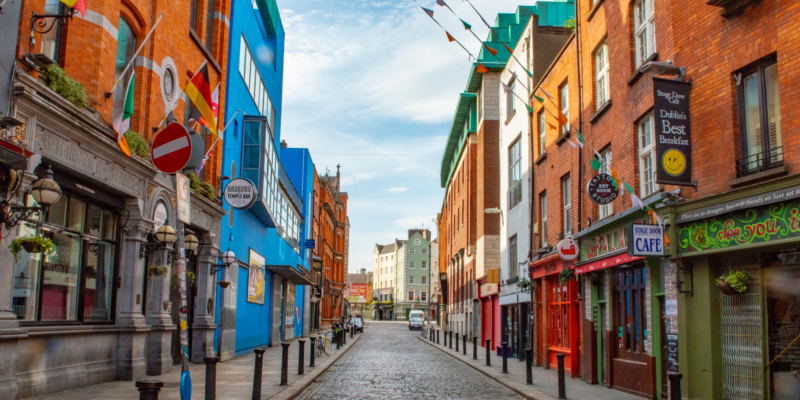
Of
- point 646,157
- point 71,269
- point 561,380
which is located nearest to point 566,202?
point 646,157

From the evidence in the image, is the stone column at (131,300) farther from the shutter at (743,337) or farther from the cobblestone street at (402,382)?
the shutter at (743,337)

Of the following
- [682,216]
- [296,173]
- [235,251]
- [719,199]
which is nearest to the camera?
[719,199]

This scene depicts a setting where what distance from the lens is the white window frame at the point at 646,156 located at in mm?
12992

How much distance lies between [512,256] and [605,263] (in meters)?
13.0

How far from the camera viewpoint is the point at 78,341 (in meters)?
11.4

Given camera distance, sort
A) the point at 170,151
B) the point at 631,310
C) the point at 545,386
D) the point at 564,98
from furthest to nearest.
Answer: the point at 564,98
the point at 545,386
the point at 631,310
the point at 170,151

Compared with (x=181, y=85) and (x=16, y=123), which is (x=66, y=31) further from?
(x=181, y=85)

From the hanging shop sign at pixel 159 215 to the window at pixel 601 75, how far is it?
35.4 ft

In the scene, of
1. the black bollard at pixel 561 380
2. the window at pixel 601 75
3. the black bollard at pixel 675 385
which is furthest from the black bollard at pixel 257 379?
the window at pixel 601 75

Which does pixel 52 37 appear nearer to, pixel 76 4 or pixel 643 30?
pixel 76 4

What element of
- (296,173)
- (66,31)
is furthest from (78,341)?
(296,173)

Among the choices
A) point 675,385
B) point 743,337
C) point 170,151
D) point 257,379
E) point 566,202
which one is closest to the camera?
point 675,385

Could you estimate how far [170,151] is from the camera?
906 cm

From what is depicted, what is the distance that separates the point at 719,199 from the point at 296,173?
133 ft
